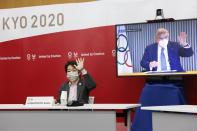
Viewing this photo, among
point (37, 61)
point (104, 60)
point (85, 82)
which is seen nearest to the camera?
point (85, 82)

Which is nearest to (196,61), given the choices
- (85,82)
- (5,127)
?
(85,82)

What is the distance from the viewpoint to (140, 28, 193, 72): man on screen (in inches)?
156

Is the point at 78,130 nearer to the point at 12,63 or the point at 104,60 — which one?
the point at 104,60

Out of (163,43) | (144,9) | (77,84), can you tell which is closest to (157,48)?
(163,43)

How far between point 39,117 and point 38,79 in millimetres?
2221

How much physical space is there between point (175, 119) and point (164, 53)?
1.69m

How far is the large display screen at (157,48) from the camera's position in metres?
3.93

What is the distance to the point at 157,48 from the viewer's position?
408cm

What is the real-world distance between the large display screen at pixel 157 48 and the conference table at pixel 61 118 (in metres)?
1.22

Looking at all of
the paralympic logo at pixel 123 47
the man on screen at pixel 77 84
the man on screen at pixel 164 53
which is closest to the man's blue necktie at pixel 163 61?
the man on screen at pixel 164 53

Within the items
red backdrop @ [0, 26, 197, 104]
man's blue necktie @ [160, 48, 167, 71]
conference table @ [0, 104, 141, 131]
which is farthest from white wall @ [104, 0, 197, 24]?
conference table @ [0, 104, 141, 131]

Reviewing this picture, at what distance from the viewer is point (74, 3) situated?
16.4 ft

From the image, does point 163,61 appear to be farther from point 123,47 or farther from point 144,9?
point 144,9

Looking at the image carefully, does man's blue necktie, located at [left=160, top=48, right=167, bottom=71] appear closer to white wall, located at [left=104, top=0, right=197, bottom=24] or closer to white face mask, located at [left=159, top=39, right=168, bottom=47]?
white face mask, located at [left=159, top=39, right=168, bottom=47]
